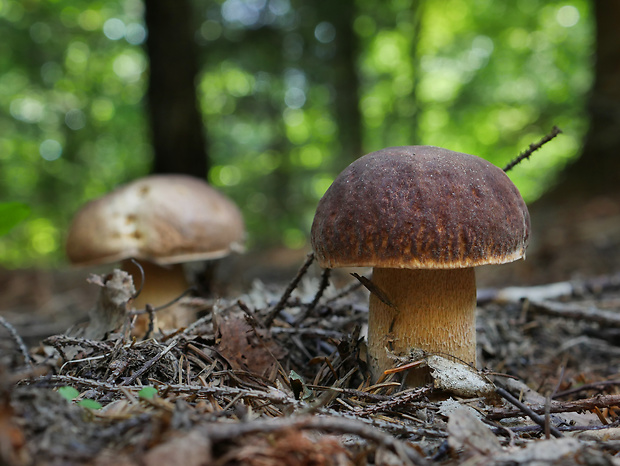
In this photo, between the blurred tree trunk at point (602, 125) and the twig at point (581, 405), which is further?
the blurred tree trunk at point (602, 125)

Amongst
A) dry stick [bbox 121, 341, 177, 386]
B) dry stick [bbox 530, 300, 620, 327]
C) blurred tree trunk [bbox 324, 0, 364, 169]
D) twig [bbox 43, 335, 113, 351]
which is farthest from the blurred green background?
dry stick [bbox 121, 341, 177, 386]

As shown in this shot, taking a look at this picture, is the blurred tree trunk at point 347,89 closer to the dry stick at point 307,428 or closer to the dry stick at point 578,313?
the dry stick at point 578,313

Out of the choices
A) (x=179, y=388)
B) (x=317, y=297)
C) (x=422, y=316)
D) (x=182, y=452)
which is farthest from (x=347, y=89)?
(x=182, y=452)

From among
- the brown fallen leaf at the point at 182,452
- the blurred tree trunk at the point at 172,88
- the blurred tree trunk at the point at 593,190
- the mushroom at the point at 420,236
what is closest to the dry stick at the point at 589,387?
the mushroom at the point at 420,236

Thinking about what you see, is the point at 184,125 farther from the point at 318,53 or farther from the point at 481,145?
the point at 481,145

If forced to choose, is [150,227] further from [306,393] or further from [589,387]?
[589,387]
